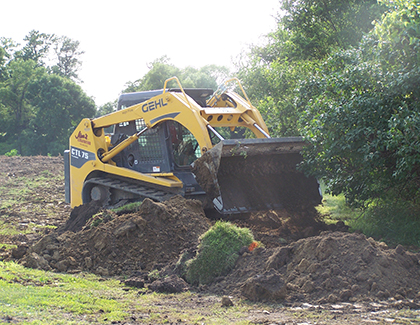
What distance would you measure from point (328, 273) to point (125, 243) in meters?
3.49

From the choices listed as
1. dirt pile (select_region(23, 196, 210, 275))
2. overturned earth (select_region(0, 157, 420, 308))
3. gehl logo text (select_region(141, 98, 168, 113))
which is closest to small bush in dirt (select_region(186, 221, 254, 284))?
overturned earth (select_region(0, 157, 420, 308))

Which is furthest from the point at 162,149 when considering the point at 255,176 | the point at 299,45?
the point at 299,45

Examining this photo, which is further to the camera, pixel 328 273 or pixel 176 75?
pixel 176 75

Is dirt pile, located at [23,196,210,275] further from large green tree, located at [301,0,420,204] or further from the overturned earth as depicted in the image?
large green tree, located at [301,0,420,204]

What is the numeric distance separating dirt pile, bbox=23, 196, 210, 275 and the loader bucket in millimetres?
974

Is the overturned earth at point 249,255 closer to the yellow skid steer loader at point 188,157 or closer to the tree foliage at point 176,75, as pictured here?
the yellow skid steer loader at point 188,157

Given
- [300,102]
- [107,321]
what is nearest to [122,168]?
[300,102]

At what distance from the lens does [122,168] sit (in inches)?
438

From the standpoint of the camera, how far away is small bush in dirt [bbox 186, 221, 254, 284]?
A: 636 centimetres

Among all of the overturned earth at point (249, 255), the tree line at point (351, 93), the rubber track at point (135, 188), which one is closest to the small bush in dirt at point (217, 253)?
the overturned earth at point (249, 255)

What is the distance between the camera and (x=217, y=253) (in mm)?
6539

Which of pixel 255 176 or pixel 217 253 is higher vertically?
pixel 255 176

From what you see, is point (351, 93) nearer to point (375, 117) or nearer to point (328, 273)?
point (375, 117)

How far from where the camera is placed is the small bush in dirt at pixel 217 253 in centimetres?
636
